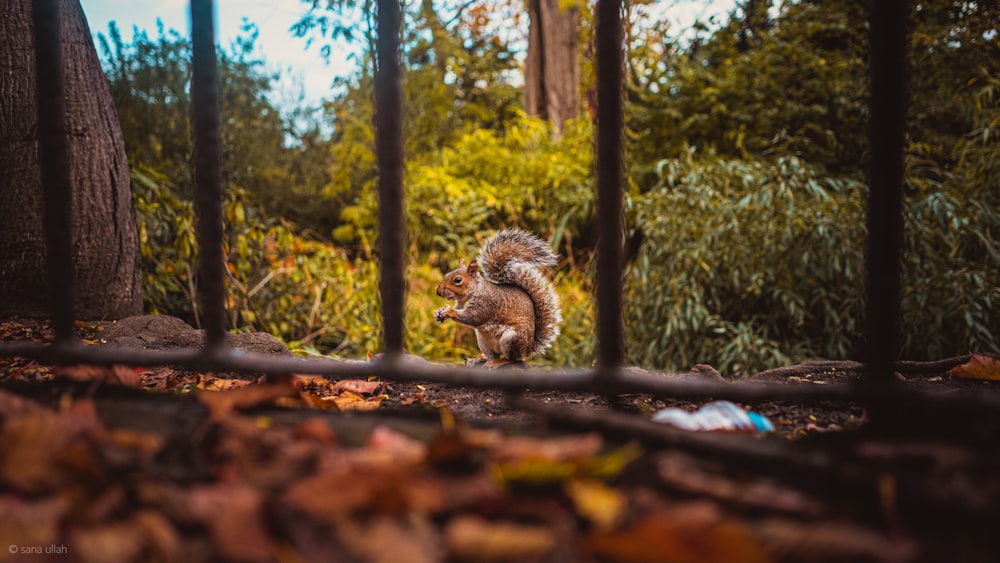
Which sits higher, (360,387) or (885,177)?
(885,177)

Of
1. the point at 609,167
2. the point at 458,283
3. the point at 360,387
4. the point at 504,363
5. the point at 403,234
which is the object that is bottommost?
the point at 504,363

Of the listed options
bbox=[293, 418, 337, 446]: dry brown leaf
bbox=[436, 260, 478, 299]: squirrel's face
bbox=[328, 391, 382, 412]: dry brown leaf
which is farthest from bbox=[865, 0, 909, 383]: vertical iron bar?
bbox=[436, 260, 478, 299]: squirrel's face

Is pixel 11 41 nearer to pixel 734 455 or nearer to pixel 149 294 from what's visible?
pixel 149 294

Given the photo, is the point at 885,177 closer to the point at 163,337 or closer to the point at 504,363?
the point at 504,363

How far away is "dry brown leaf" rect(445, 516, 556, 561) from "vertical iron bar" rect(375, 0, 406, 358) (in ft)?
1.77

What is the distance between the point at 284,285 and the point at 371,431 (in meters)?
4.05

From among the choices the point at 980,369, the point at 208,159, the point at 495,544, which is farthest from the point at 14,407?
the point at 980,369

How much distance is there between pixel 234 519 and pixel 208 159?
2.61 feet

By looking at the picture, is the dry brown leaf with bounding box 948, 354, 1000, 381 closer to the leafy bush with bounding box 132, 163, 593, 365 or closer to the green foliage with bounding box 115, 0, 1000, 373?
the green foliage with bounding box 115, 0, 1000, 373

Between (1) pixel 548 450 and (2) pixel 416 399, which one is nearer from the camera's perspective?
(1) pixel 548 450

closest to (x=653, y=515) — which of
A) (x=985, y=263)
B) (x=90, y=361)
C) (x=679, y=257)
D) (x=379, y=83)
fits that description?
(x=379, y=83)

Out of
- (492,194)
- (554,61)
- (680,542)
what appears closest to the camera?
(680,542)

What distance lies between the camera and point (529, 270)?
9.61ft

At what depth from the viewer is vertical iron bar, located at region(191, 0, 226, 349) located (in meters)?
1.22
